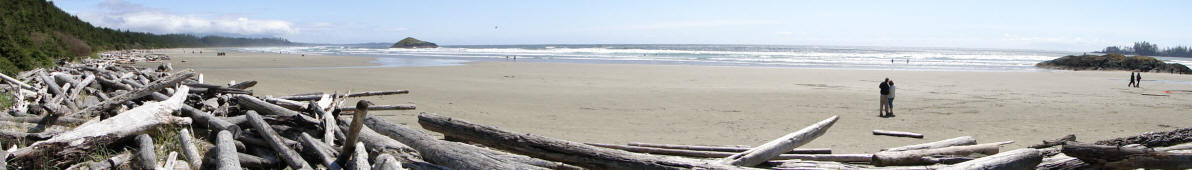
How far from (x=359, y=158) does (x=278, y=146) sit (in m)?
0.78

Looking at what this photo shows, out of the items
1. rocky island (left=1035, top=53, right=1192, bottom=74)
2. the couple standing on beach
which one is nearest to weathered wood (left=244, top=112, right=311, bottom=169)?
the couple standing on beach

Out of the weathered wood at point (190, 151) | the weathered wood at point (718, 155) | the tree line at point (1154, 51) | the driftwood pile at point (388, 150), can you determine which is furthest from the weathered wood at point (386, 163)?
the tree line at point (1154, 51)

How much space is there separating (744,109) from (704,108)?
81 centimetres

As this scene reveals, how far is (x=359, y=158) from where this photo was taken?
4129mm

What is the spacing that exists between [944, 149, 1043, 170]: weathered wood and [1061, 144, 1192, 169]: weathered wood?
200 mm

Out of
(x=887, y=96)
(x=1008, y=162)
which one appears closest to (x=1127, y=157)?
(x=1008, y=162)

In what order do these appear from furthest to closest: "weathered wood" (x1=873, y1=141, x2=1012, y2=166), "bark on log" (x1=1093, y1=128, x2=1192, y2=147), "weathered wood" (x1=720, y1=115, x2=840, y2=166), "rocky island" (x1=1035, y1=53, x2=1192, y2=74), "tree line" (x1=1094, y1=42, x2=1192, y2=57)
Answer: "tree line" (x1=1094, y1=42, x2=1192, y2=57)
"rocky island" (x1=1035, y1=53, x2=1192, y2=74)
"weathered wood" (x1=873, y1=141, x2=1012, y2=166)
"bark on log" (x1=1093, y1=128, x2=1192, y2=147)
"weathered wood" (x1=720, y1=115, x2=840, y2=166)

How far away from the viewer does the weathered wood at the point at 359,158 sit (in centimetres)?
406

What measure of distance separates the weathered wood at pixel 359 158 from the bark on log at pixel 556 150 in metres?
0.37

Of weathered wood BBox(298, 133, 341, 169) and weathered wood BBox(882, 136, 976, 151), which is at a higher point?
weathered wood BBox(298, 133, 341, 169)

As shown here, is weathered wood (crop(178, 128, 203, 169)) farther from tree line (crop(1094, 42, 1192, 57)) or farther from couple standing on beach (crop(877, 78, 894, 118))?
tree line (crop(1094, 42, 1192, 57))

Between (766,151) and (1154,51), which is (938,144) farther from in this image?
(1154,51)

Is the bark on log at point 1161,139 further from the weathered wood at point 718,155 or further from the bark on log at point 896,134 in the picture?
the bark on log at point 896,134

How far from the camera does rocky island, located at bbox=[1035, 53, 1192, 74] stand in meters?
38.9
